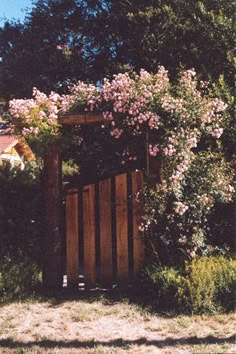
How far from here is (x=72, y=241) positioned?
6359 mm

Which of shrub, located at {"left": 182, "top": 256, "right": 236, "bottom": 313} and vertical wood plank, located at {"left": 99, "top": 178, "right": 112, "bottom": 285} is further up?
vertical wood plank, located at {"left": 99, "top": 178, "right": 112, "bottom": 285}

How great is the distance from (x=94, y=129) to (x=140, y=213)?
1.62 meters

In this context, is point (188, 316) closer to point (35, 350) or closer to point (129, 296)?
point (129, 296)

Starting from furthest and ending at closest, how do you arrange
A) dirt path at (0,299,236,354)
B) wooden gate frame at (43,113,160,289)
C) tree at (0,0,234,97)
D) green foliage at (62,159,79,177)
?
green foliage at (62,159,79,177) < tree at (0,0,234,97) < wooden gate frame at (43,113,160,289) < dirt path at (0,299,236,354)

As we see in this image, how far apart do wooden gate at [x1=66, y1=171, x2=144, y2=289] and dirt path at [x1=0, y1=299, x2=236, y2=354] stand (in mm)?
735

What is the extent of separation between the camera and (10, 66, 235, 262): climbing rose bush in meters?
5.77

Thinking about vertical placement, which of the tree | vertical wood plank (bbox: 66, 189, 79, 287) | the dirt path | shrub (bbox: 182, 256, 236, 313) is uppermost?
the tree

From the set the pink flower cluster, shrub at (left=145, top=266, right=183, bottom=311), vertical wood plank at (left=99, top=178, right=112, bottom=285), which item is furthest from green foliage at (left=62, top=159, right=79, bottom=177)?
shrub at (left=145, top=266, right=183, bottom=311)

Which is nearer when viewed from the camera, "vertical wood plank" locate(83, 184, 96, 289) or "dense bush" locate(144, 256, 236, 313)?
"dense bush" locate(144, 256, 236, 313)

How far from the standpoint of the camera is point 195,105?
5.85m

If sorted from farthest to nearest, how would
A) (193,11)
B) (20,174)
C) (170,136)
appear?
(193,11), (20,174), (170,136)

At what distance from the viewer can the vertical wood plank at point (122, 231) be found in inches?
245

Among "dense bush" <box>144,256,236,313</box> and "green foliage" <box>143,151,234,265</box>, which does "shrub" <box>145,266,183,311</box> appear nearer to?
"dense bush" <box>144,256,236,313</box>

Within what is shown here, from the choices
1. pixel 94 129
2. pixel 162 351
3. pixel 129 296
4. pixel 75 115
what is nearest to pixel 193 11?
pixel 94 129
